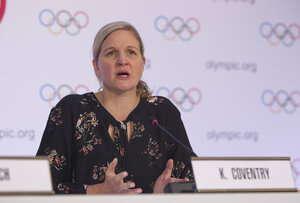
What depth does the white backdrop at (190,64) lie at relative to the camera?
2871mm

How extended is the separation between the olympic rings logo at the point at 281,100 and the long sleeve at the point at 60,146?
184 centimetres

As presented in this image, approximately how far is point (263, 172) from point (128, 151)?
85 centimetres

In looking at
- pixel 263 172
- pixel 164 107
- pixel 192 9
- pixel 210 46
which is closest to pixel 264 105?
pixel 210 46

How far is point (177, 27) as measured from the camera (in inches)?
130

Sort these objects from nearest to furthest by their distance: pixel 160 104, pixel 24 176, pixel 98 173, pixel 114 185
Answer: pixel 24 176 < pixel 114 185 < pixel 98 173 < pixel 160 104

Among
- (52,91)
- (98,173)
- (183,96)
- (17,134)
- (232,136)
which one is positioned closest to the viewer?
(98,173)

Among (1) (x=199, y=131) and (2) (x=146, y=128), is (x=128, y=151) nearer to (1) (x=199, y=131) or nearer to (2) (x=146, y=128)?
(2) (x=146, y=128)

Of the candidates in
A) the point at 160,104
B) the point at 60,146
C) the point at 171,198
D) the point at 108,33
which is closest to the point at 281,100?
the point at 160,104

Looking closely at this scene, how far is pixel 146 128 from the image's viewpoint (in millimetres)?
2164

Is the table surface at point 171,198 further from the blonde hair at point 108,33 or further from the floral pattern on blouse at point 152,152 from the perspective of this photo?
the blonde hair at point 108,33

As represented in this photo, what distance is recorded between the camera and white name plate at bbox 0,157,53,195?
3.69ft

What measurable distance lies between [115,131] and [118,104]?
0.50 feet

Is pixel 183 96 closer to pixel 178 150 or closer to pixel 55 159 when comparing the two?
pixel 178 150

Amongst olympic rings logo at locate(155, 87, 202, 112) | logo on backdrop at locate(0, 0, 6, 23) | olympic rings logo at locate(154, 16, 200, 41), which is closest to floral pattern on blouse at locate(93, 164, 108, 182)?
olympic rings logo at locate(155, 87, 202, 112)
